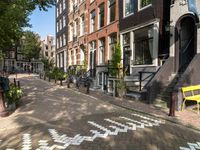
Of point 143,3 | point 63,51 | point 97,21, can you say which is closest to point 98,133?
point 143,3

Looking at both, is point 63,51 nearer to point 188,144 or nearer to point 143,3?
point 143,3

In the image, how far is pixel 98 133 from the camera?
7.16 m

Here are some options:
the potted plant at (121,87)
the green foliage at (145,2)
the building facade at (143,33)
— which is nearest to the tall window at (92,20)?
the building facade at (143,33)

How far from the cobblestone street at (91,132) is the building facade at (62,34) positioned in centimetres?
2841

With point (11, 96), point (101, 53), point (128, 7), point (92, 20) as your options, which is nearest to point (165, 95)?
point (11, 96)

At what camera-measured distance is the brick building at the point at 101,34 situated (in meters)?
21.0

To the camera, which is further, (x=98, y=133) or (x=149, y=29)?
(x=149, y=29)

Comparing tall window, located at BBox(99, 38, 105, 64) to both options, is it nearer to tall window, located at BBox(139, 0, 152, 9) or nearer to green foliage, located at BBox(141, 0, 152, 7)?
tall window, located at BBox(139, 0, 152, 9)

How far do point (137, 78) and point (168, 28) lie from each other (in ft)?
12.0

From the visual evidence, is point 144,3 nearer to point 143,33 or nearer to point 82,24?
point 143,33

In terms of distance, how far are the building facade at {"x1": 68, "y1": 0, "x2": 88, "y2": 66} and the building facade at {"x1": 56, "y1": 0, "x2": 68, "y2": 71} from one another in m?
2.41

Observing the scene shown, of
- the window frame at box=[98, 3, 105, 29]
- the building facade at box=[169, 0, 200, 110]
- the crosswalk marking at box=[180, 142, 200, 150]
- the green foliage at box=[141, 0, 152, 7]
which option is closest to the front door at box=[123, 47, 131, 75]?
the green foliage at box=[141, 0, 152, 7]

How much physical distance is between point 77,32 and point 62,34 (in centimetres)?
928

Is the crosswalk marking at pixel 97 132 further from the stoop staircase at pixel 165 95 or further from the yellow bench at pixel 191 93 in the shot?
the stoop staircase at pixel 165 95
